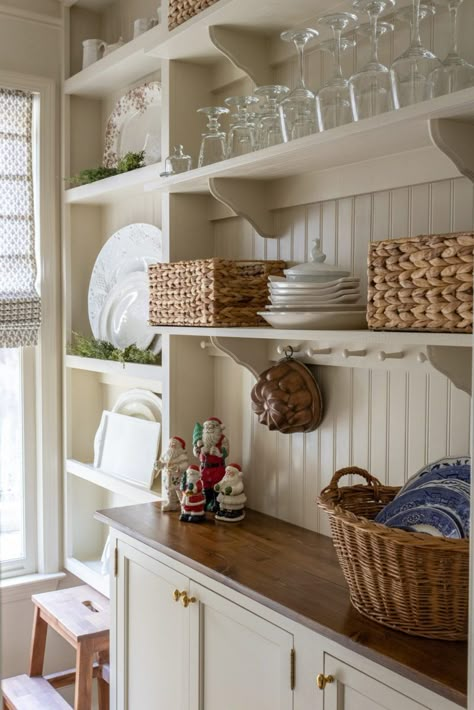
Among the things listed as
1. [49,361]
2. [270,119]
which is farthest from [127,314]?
[270,119]

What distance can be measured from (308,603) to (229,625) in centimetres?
25

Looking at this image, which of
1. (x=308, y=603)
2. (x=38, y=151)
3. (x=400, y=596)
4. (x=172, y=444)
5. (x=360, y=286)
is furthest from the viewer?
(x=38, y=151)

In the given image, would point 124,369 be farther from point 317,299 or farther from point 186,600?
point 317,299

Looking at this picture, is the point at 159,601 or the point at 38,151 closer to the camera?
the point at 159,601

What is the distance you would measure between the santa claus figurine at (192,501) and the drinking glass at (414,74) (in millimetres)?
1146

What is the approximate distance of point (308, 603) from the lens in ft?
5.00

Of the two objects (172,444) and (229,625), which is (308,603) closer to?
(229,625)

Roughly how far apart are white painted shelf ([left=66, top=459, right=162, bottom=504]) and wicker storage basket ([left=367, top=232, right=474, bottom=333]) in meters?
1.23

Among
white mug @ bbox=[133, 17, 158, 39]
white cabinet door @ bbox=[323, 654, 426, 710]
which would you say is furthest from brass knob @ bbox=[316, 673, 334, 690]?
white mug @ bbox=[133, 17, 158, 39]

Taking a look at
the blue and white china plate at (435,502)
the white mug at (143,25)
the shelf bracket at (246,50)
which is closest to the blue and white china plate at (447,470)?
the blue and white china plate at (435,502)

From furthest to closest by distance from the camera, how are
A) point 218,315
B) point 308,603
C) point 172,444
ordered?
point 172,444 < point 218,315 < point 308,603

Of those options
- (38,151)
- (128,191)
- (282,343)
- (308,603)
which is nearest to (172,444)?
(282,343)

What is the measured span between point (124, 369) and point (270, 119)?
113cm

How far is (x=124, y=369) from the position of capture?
264 centimetres
